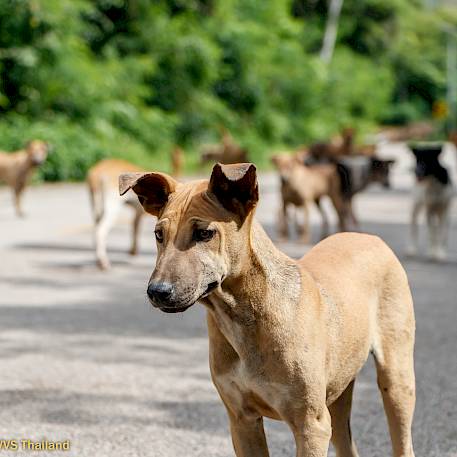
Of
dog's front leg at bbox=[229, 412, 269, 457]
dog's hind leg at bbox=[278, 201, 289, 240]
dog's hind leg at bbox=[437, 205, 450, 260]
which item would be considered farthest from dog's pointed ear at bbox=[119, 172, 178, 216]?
dog's hind leg at bbox=[278, 201, 289, 240]

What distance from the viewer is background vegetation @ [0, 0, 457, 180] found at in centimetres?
2578

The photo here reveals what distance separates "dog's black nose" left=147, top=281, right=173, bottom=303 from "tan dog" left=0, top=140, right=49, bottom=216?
609 inches

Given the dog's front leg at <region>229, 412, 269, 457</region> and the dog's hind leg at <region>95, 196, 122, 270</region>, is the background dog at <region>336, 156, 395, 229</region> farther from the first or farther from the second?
the dog's front leg at <region>229, 412, 269, 457</region>

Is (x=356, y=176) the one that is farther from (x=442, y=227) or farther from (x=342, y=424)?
(x=342, y=424)

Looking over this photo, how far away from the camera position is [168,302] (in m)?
2.92

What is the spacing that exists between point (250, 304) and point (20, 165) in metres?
16.1

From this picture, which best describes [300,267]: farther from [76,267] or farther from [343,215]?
[343,215]

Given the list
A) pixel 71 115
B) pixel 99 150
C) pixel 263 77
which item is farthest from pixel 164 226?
pixel 263 77

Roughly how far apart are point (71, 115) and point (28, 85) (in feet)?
5.34

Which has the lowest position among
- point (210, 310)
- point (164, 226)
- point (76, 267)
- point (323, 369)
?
point (76, 267)

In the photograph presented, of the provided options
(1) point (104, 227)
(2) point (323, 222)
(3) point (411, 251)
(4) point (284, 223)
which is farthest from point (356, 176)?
(1) point (104, 227)

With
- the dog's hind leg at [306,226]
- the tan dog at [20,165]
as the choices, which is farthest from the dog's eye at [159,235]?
the tan dog at [20,165]

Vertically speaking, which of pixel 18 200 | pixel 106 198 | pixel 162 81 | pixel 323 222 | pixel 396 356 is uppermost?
pixel 162 81

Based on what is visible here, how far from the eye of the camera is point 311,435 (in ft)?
10.6
